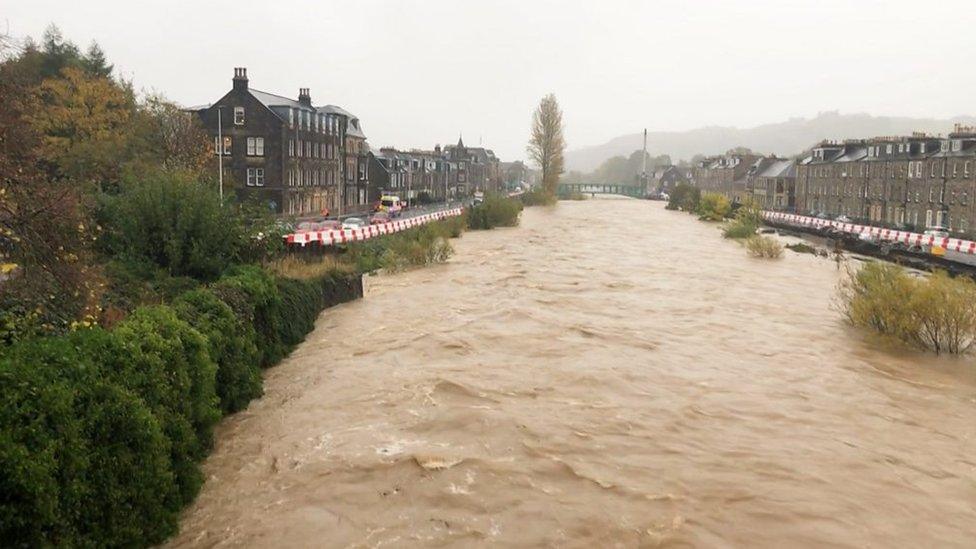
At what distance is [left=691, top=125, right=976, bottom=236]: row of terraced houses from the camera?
5837cm

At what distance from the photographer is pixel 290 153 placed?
59625 millimetres

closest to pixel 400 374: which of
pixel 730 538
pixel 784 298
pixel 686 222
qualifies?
pixel 730 538

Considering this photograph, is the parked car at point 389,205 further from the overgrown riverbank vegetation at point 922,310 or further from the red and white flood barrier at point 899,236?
the overgrown riverbank vegetation at point 922,310

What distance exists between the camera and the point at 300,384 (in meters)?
16.0

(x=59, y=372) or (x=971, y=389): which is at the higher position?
(x=59, y=372)

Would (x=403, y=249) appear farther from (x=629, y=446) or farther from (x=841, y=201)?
(x=841, y=201)

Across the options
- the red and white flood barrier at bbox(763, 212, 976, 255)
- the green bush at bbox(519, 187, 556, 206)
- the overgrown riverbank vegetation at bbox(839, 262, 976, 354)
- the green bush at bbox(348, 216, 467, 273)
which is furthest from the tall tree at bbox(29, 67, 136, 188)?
the green bush at bbox(519, 187, 556, 206)

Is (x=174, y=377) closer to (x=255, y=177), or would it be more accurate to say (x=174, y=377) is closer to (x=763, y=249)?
(x=763, y=249)

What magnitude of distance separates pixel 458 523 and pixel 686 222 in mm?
71117

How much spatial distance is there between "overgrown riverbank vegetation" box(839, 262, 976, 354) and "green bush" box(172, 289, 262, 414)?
16193 millimetres

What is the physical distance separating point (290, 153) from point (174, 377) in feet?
168

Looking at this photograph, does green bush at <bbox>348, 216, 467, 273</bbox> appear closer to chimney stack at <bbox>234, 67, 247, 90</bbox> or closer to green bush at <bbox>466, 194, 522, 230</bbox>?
green bush at <bbox>466, 194, 522, 230</bbox>

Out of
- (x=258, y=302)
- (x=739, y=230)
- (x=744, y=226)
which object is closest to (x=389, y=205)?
(x=739, y=230)

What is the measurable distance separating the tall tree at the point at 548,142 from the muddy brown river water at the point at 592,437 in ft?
298
